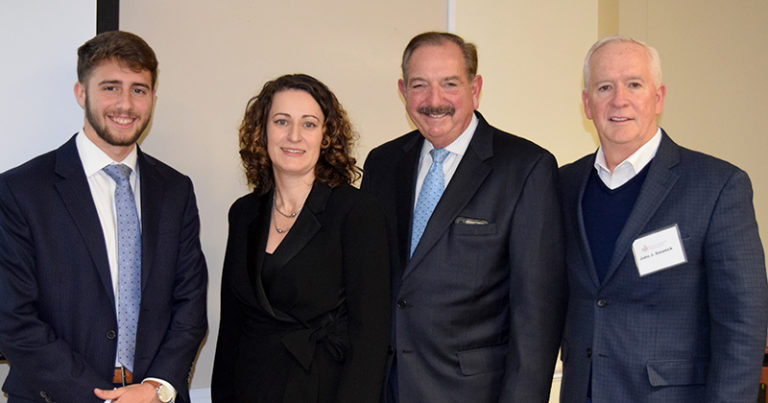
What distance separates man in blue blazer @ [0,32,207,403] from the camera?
213 centimetres

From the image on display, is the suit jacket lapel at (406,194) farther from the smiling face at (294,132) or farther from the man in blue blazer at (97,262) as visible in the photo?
the man in blue blazer at (97,262)

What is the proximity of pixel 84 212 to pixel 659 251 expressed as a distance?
1848 mm

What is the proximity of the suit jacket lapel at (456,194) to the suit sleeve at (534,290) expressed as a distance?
165 millimetres

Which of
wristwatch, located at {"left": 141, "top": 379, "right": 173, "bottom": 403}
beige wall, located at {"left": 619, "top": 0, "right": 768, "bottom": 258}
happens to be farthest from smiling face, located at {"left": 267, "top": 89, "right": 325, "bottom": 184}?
beige wall, located at {"left": 619, "top": 0, "right": 768, "bottom": 258}

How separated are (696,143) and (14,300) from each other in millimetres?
4126

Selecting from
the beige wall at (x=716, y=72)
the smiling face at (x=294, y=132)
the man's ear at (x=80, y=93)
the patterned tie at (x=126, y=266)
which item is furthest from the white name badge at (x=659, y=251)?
the beige wall at (x=716, y=72)

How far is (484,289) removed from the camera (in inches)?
86.9

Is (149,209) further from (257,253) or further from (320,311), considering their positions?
(320,311)

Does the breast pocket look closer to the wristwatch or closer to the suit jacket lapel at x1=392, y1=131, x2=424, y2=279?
the suit jacket lapel at x1=392, y1=131, x2=424, y2=279

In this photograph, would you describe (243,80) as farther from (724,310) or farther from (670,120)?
(670,120)

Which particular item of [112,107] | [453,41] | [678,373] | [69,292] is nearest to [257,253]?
[69,292]

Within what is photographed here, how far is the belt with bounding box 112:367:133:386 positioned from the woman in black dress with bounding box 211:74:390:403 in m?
0.29

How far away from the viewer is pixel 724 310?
1.94m

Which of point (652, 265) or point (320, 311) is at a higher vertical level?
point (652, 265)
